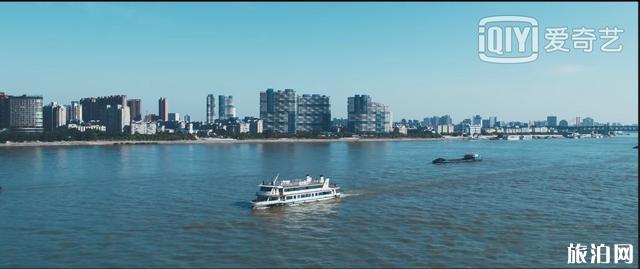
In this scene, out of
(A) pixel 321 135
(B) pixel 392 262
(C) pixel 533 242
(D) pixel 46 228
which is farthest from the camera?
(A) pixel 321 135

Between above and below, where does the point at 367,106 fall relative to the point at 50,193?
above

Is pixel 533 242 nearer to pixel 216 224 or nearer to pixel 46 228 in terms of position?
pixel 216 224

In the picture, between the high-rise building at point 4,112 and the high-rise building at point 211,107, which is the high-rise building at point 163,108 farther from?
the high-rise building at point 4,112

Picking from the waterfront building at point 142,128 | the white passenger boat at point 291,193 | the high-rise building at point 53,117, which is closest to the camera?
the white passenger boat at point 291,193

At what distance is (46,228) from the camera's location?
14328 millimetres

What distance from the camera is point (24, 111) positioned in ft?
275

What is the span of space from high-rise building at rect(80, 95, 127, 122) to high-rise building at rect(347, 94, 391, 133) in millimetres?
46585

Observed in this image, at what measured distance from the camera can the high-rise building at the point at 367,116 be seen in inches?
4567

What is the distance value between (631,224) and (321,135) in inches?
3337

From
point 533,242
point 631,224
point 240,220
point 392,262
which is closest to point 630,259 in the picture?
point 533,242

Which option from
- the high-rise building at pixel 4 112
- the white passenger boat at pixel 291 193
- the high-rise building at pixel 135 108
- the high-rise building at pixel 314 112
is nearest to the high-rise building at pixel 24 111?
the high-rise building at pixel 4 112

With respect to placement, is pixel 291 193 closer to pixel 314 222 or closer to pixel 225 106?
pixel 314 222

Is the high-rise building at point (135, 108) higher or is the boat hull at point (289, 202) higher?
the high-rise building at point (135, 108)

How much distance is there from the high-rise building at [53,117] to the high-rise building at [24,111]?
15.4ft
